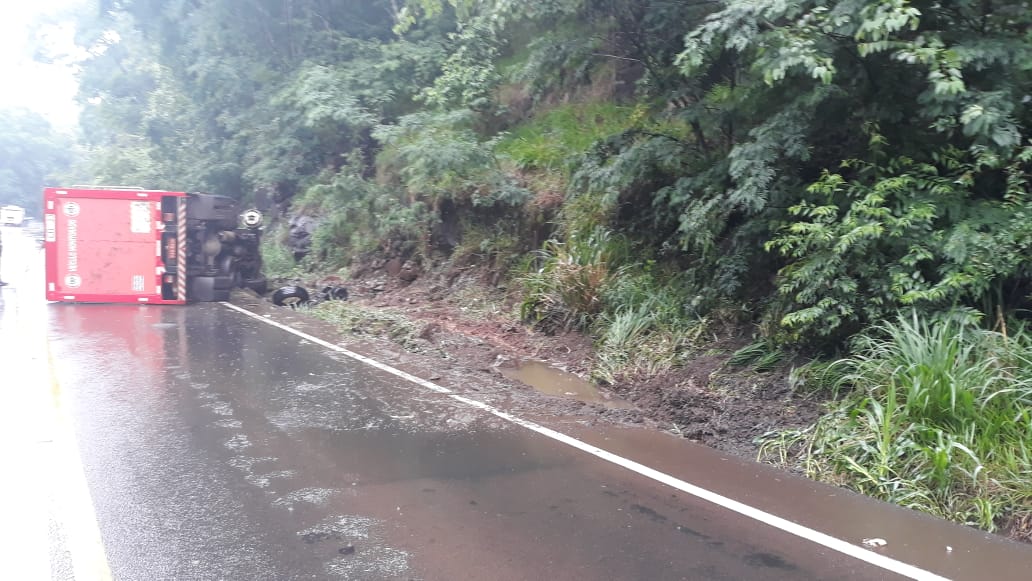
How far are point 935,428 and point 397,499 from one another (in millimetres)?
4283

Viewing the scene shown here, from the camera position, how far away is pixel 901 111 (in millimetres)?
8039

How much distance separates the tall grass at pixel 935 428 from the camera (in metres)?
5.72

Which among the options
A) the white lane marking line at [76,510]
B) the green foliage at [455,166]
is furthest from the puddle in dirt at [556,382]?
the green foliage at [455,166]

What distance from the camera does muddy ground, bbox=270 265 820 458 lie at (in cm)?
779

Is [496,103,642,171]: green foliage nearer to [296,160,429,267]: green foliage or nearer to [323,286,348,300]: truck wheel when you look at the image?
[296,160,429,267]: green foliage

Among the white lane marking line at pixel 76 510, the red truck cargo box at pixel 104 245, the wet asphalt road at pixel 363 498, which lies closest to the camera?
the white lane marking line at pixel 76 510

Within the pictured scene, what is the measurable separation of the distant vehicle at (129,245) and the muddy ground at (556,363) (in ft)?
11.7

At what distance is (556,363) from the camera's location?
1063cm

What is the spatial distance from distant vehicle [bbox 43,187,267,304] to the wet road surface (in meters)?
7.66

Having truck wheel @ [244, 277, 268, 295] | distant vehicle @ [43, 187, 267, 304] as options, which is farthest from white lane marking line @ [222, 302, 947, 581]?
truck wheel @ [244, 277, 268, 295]

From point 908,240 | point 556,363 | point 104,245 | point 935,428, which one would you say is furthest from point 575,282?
point 104,245

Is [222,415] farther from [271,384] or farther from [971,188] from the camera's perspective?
[971,188]

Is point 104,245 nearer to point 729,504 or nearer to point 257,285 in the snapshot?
point 257,285

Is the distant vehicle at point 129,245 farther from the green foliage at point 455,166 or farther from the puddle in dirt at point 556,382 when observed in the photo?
the puddle in dirt at point 556,382
